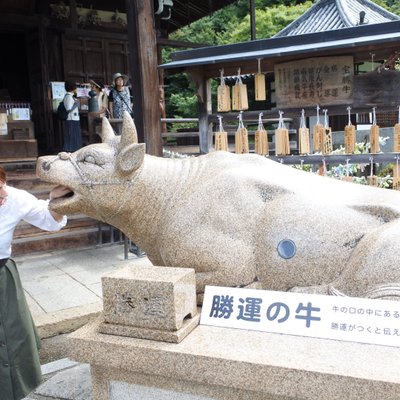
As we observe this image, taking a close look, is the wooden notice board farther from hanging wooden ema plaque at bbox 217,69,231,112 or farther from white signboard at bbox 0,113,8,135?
white signboard at bbox 0,113,8,135

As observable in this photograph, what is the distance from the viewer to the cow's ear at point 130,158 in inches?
119

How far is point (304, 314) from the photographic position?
106 inches

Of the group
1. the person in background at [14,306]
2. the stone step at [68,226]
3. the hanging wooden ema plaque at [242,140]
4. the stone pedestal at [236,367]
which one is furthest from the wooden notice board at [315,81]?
the stone pedestal at [236,367]

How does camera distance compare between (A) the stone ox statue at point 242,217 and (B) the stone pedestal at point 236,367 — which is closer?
(B) the stone pedestal at point 236,367

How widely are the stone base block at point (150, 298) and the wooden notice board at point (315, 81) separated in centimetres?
456

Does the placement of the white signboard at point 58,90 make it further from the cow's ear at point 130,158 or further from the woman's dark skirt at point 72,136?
the cow's ear at point 130,158

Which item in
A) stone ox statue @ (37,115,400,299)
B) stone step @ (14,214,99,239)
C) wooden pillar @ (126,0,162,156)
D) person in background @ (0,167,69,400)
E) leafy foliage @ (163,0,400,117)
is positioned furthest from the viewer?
leafy foliage @ (163,0,400,117)

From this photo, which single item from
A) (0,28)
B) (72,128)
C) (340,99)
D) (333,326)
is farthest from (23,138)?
(333,326)

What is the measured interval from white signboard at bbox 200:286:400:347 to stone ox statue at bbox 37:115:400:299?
0.15 metres

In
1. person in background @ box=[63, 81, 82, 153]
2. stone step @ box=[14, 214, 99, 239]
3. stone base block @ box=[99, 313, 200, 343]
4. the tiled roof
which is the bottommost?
stone step @ box=[14, 214, 99, 239]

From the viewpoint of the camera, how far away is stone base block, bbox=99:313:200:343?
267 cm

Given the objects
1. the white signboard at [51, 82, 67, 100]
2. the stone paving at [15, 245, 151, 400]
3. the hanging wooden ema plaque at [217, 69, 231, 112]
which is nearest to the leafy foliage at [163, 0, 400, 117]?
the white signboard at [51, 82, 67, 100]

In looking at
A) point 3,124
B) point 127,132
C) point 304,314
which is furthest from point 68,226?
point 304,314

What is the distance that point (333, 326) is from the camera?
8.58 feet
